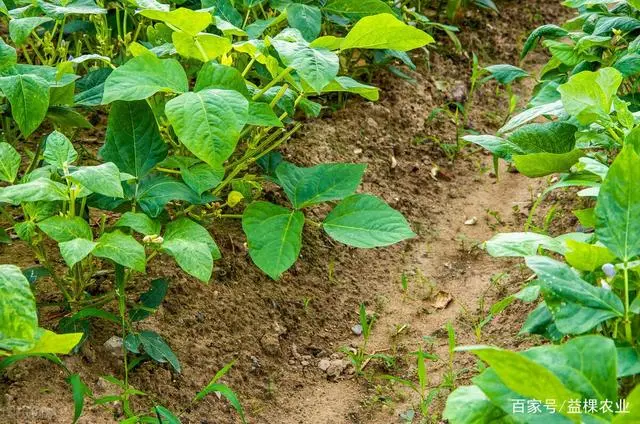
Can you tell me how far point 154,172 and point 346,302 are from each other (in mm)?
676

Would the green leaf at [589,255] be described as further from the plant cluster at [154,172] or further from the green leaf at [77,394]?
the green leaf at [77,394]

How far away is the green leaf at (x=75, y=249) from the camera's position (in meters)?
1.80

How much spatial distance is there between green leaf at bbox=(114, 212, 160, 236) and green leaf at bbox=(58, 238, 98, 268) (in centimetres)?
13

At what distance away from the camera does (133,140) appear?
2164 millimetres

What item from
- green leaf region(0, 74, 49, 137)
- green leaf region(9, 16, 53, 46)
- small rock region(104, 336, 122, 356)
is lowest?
small rock region(104, 336, 122, 356)

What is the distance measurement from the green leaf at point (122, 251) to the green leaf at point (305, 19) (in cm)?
89

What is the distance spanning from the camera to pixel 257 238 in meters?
2.23

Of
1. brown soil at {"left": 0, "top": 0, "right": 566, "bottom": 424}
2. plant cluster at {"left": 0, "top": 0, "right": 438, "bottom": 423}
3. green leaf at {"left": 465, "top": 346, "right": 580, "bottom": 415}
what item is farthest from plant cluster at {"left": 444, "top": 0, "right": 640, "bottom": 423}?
brown soil at {"left": 0, "top": 0, "right": 566, "bottom": 424}

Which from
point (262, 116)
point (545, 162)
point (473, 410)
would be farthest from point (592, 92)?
point (473, 410)

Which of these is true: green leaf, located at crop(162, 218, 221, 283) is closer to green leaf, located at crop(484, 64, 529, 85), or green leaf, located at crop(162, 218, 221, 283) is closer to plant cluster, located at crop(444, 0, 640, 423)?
plant cluster, located at crop(444, 0, 640, 423)

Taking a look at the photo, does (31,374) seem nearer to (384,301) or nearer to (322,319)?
(322,319)

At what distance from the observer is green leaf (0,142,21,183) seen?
196 cm

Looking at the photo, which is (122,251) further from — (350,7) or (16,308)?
(350,7)

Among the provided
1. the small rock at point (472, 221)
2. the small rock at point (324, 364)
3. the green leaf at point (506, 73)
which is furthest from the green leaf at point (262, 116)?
the small rock at point (472, 221)
